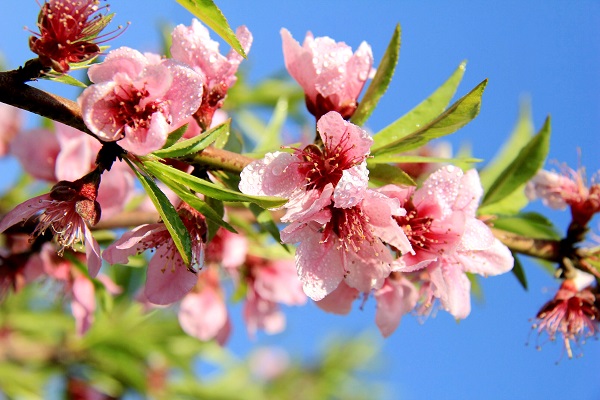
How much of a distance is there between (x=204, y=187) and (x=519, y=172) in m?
0.91

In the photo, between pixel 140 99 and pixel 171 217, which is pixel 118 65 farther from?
pixel 171 217

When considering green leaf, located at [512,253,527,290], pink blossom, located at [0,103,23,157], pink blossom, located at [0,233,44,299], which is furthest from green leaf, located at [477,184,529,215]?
pink blossom, located at [0,103,23,157]

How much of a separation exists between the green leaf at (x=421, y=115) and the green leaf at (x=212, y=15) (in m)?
0.43

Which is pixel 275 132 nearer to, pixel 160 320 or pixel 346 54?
→ pixel 346 54

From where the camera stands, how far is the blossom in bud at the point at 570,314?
1.61 m

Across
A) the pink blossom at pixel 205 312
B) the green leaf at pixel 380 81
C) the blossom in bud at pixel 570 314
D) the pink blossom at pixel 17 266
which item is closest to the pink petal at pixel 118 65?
the green leaf at pixel 380 81

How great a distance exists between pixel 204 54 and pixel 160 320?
5.40 ft

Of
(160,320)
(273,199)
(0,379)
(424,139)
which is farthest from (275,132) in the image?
(0,379)

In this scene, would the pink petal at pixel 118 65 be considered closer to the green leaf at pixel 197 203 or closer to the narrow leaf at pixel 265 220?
the green leaf at pixel 197 203

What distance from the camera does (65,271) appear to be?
5.86 ft

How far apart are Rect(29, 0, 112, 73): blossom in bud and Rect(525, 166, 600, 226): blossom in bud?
1197mm

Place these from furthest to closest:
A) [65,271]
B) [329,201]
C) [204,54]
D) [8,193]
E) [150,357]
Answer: [150,357], [8,193], [65,271], [204,54], [329,201]

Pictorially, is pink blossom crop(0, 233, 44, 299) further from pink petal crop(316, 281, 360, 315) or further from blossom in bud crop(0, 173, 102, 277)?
pink petal crop(316, 281, 360, 315)

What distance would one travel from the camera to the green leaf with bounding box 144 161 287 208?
1.06 m
